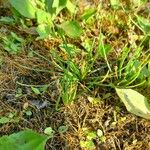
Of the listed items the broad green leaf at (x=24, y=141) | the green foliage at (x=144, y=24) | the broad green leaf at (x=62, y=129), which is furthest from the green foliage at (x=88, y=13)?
the broad green leaf at (x=24, y=141)

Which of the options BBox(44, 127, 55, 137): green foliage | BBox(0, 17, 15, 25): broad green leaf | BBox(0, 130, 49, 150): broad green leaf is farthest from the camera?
BBox(0, 17, 15, 25): broad green leaf

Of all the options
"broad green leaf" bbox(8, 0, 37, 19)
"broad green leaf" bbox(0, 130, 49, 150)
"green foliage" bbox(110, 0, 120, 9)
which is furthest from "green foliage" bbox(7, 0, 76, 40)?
"broad green leaf" bbox(0, 130, 49, 150)

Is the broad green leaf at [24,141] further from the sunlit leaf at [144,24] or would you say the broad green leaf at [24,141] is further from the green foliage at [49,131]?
the sunlit leaf at [144,24]

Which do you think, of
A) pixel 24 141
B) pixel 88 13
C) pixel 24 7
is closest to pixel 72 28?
pixel 88 13

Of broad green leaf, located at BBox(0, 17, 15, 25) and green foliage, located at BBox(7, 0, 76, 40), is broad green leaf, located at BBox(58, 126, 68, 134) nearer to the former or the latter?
green foliage, located at BBox(7, 0, 76, 40)

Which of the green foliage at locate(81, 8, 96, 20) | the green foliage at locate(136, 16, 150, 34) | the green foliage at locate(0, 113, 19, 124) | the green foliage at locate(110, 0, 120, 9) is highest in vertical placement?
the green foliage at locate(81, 8, 96, 20)

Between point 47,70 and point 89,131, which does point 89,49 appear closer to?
point 47,70

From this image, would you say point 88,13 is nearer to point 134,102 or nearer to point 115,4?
point 115,4
